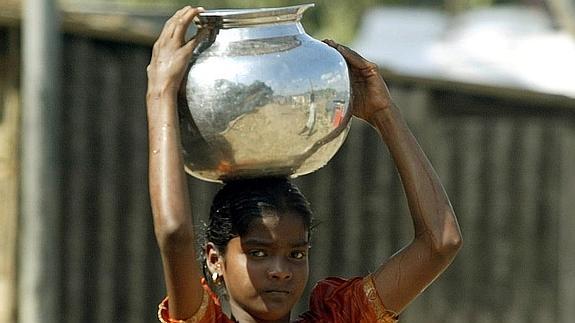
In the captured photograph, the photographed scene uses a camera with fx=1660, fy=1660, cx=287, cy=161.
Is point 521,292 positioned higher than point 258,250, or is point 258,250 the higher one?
point 258,250

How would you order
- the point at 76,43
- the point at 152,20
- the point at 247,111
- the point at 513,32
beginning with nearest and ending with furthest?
the point at 247,111 < the point at 76,43 < the point at 152,20 < the point at 513,32

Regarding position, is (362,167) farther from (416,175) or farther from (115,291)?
(416,175)

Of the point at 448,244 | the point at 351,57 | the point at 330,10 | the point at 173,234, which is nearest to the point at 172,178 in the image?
the point at 173,234

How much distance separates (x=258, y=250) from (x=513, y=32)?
11444 millimetres

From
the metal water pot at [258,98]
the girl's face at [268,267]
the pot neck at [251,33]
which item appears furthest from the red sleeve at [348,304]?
the pot neck at [251,33]

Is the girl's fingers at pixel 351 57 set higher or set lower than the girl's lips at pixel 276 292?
higher

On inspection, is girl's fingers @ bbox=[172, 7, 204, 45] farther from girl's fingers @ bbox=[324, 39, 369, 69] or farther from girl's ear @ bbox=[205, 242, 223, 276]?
girl's ear @ bbox=[205, 242, 223, 276]

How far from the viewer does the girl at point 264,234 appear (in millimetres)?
3779

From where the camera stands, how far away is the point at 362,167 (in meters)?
9.12

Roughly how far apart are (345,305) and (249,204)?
1.22ft

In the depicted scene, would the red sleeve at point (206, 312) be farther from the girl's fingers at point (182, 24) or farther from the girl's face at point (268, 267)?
the girl's fingers at point (182, 24)

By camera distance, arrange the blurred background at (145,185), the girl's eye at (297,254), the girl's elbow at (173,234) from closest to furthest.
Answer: the girl's elbow at (173,234), the girl's eye at (297,254), the blurred background at (145,185)

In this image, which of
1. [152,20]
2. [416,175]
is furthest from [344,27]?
[416,175]

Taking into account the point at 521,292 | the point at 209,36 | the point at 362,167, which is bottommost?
the point at 521,292
